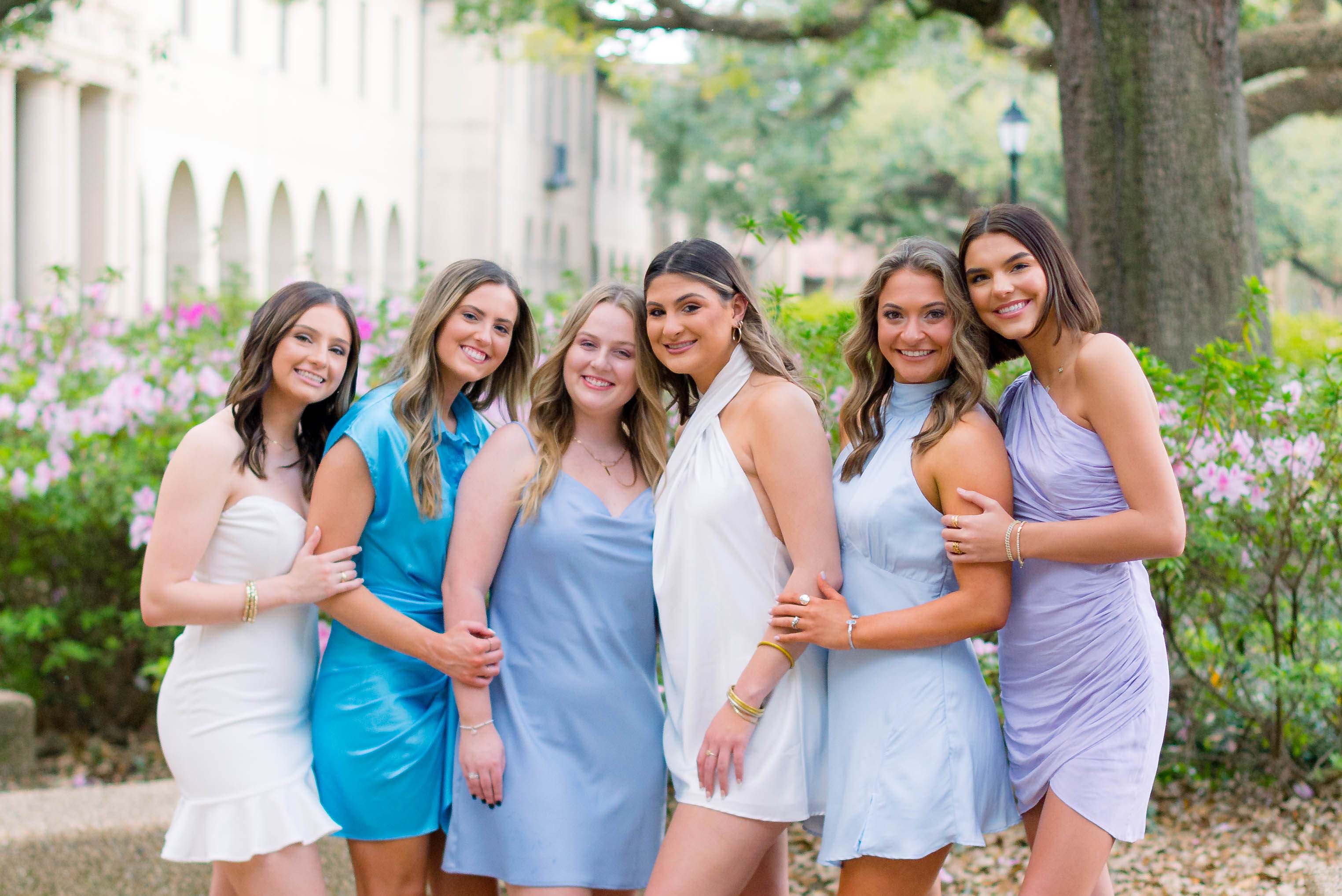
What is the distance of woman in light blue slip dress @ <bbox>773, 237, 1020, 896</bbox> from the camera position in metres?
2.75

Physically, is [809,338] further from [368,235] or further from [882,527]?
[368,235]

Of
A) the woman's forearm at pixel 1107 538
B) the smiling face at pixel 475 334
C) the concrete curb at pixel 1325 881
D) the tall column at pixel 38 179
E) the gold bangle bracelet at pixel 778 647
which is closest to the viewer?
the woman's forearm at pixel 1107 538

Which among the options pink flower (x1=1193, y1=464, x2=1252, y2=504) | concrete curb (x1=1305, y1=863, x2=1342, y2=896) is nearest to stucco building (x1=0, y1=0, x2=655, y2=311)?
pink flower (x1=1193, y1=464, x2=1252, y2=504)

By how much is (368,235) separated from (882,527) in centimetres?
2924

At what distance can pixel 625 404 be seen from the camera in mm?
3213

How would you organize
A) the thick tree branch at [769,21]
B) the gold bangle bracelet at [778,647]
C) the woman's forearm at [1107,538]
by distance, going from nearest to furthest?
the woman's forearm at [1107,538] < the gold bangle bracelet at [778,647] < the thick tree branch at [769,21]

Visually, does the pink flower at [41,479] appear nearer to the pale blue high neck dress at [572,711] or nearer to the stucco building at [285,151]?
the stucco building at [285,151]

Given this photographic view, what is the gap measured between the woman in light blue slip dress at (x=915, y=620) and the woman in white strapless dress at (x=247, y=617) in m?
1.21

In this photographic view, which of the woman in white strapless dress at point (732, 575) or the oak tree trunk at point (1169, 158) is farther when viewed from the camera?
the oak tree trunk at point (1169, 158)

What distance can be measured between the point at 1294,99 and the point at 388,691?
9.60 m

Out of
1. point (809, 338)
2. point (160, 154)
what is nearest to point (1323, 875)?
point (809, 338)

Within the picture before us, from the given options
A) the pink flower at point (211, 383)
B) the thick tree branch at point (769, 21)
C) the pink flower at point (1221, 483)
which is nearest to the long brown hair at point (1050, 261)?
the pink flower at point (1221, 483)

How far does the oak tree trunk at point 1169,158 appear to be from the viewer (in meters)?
5.92

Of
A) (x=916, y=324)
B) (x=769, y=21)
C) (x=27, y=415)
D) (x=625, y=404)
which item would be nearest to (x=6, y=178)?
(x=769, y=21)
